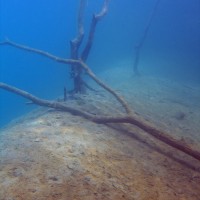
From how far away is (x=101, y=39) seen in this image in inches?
2048

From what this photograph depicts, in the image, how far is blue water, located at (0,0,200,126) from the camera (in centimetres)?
2791

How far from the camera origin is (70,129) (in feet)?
16.6

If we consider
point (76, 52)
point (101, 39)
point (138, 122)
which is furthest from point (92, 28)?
point (101, 39)

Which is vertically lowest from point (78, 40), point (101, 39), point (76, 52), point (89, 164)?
point (89, 164)

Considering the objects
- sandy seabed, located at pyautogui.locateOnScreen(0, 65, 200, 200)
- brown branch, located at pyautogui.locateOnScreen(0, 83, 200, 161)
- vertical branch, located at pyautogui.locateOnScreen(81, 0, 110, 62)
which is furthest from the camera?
vertical branch, located at pyautogui.locateOnScreen(81, 0, 110, 62)

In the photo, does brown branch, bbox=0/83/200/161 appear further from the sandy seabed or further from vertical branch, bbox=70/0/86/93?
vertical branch, bbox=70/0/86/93

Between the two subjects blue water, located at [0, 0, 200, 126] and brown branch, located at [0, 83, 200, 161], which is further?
blue water, located at [0, 0, 200, 126]

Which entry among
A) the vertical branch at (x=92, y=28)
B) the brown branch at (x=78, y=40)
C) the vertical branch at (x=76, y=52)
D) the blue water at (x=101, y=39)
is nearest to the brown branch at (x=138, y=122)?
the vertical branch at (x=76, y=52)

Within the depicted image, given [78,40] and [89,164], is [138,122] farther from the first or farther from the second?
[78,40]

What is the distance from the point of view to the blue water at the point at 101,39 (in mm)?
27911


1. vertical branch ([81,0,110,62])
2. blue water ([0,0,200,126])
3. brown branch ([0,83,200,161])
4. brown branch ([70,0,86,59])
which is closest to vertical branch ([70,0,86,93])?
brown branch ([70,0,86,59])

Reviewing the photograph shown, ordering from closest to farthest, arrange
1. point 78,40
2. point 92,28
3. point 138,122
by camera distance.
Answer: point 138,122 → point 92,28 → point 78,40

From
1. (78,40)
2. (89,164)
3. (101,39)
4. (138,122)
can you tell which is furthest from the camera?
→ (101,39)

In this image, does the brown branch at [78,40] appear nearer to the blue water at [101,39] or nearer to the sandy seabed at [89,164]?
the sandy seabed at [89,164]
